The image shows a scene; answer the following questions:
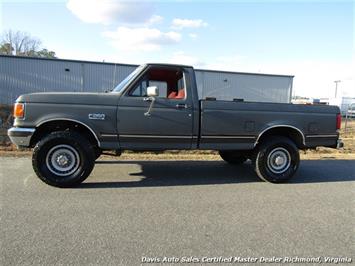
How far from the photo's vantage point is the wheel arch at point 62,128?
589 cm

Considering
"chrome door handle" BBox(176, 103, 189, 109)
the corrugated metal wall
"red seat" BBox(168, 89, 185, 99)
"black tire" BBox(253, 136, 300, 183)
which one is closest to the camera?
"chrome door handle" BBox(176, 103, 189, 109)

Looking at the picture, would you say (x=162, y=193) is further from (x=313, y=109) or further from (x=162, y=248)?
(x=313, y=109)

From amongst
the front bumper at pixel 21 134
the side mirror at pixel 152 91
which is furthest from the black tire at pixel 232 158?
the front bumper at pixel 21 134

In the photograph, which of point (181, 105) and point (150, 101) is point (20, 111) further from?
point (181, 105)

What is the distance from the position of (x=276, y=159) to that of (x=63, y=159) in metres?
3.95

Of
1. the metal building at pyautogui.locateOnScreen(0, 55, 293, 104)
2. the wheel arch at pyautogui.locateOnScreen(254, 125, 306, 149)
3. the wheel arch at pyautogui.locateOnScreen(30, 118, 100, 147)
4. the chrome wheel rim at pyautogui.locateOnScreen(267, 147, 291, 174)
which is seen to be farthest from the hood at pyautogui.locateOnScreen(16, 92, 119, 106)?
the metal building at pyautogui.locateOnScreen(0, 55, 293, 104)

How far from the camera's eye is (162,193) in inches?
225

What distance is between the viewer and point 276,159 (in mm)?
6875

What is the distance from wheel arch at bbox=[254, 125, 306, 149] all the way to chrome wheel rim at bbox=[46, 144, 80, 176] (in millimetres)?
3353

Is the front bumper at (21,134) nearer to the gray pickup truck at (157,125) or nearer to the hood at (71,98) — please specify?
the gray pickup truck at (157,125)

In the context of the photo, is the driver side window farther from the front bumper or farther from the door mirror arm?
the front bumper

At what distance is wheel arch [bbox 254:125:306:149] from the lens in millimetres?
6789

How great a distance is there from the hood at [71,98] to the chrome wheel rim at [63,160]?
2.51 feet

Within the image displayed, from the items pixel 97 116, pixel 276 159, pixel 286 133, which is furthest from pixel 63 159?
pixel 286 133
